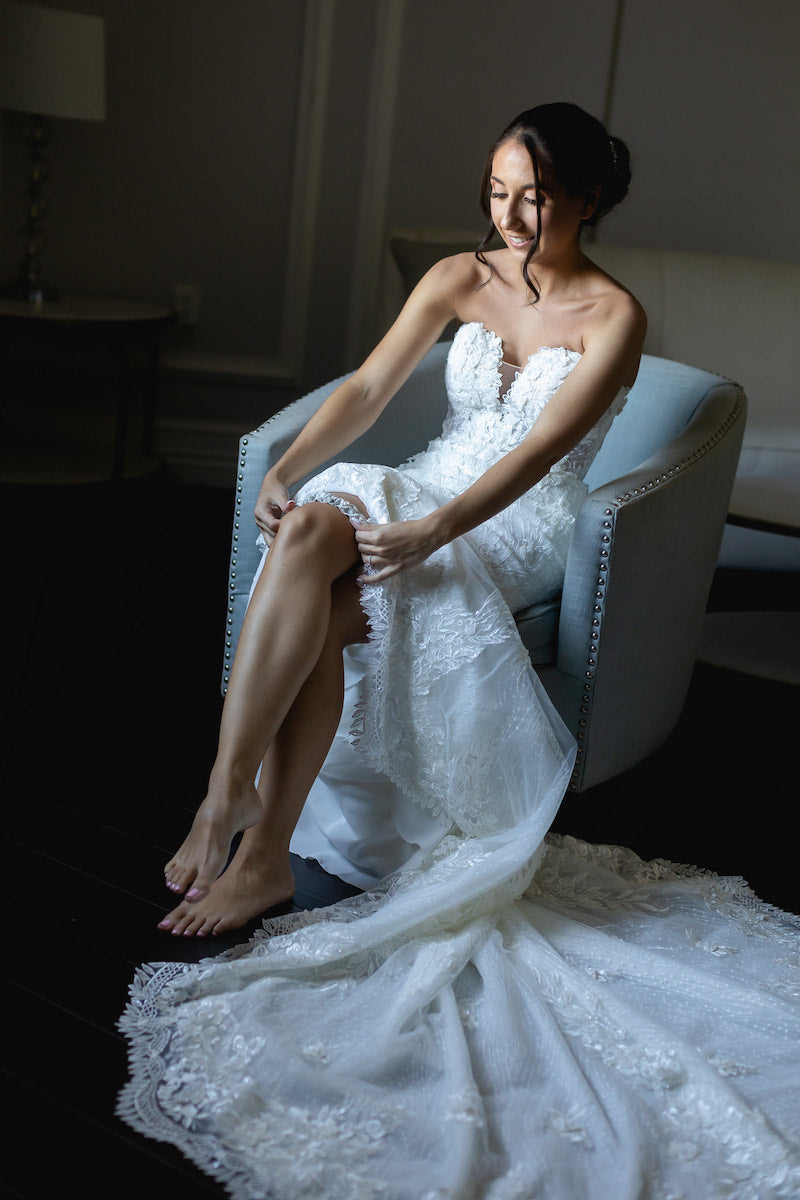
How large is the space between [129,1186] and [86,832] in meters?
0.83

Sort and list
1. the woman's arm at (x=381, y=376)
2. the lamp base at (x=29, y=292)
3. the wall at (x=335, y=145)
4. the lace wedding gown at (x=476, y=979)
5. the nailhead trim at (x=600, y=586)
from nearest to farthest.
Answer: the lace wedding gown at (x=476, y=979), the nailhead trim at (x=600, y=586), the woman's arm at (x=381, y=376), the lamp base at (x=29, y=292), the wall at (x=335, y=145)

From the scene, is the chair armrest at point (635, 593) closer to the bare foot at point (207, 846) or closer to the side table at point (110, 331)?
the bare foot at point (207, 846)

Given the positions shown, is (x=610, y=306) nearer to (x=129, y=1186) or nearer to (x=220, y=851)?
(x=220, y=851)

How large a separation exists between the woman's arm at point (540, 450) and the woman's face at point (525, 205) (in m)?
0.18

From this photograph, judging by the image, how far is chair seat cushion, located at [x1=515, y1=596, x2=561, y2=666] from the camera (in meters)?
2.14

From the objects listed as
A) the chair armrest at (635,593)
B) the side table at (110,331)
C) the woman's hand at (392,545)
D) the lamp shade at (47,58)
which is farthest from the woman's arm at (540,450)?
the lamp shade at (47,58)

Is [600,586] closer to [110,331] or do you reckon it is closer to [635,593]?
[635,593]

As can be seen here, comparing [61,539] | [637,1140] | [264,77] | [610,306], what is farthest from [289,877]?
[264,77]

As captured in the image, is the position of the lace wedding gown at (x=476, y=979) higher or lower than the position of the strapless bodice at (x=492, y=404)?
lower

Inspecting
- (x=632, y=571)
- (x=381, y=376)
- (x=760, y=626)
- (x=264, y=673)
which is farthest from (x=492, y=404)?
(x=760, y=626)

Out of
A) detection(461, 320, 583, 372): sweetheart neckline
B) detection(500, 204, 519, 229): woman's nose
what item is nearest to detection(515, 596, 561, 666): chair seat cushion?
detection(461, 320, 583, 372): sweetheart neckline

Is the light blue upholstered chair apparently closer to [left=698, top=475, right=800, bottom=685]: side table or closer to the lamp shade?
[left=698, top=475, right=800, bottom=685]: side table

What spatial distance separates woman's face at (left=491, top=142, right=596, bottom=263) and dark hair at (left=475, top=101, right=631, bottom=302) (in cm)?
1

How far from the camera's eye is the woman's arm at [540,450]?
77.4 inches
